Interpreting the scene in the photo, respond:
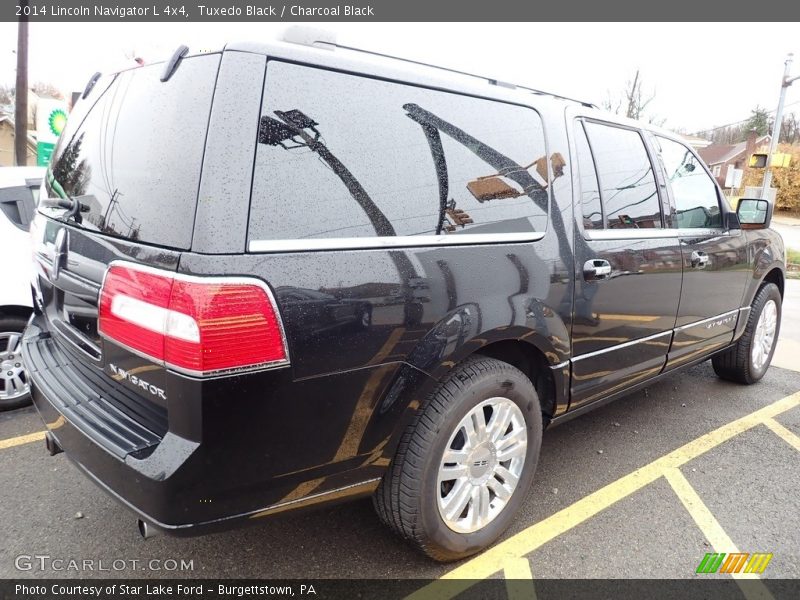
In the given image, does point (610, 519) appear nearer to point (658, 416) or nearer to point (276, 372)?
point (658, 416)

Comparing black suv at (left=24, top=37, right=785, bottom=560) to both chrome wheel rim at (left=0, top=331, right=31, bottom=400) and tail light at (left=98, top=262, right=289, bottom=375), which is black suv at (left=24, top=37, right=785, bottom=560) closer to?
tail light at (left=98, top=262, right=289, bottom=375)

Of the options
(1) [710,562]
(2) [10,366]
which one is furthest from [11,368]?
(1) [710,562]

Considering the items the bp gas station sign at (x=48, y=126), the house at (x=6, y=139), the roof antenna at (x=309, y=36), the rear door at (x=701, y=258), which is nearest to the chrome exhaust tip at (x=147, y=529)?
the roof antenna at (x=309, y=36)

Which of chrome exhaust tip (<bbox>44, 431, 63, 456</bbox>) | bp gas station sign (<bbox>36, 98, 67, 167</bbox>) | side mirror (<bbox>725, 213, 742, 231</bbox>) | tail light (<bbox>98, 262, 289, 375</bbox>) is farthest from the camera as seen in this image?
bp gas station sign (<bbox>36, 98, 67, 167</bbox>)

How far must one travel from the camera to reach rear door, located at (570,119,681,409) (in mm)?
2594

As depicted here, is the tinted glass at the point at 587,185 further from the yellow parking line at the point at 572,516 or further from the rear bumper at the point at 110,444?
A: the rear bumper at the point at 110,444

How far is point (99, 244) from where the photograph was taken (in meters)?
1.82

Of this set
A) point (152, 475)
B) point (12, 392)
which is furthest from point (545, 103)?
point (12, 392)

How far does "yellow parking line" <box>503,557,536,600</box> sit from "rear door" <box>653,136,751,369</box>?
1.68 meters

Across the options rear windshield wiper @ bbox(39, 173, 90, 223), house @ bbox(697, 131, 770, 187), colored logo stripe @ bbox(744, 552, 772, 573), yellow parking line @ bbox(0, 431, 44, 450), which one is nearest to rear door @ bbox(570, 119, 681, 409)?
colored logo stripe @ bbox(744, 552, 772, 573)

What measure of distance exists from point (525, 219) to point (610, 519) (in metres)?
1.49

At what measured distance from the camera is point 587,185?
8.66ft

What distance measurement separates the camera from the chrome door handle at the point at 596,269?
2.52 metres

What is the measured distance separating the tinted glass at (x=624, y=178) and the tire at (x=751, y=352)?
180cm
